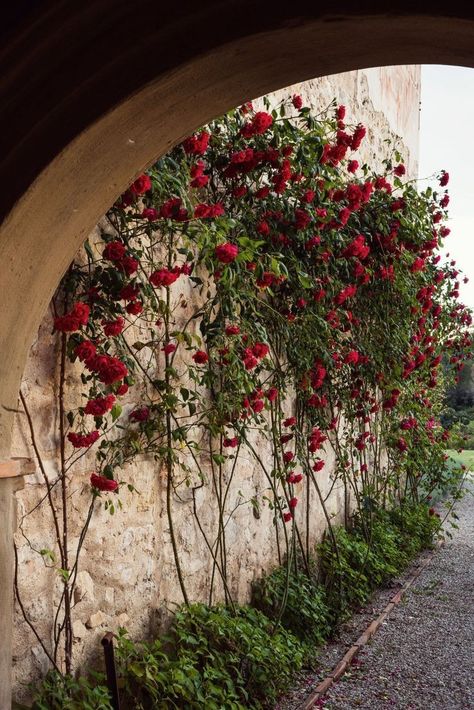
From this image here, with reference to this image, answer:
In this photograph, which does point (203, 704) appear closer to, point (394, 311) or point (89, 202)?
point (89, 202)

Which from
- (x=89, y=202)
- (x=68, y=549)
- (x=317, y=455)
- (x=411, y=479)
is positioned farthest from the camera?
(x=411, y=479)

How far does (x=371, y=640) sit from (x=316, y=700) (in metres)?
1.02

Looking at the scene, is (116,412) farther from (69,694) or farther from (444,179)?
(444,179)

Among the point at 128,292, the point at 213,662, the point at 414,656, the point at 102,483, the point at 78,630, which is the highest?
the point at 128,292

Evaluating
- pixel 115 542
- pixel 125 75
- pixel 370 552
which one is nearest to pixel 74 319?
pixel 115 542

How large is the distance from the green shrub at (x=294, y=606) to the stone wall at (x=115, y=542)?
83mm

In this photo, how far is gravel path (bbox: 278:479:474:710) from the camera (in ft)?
12.6

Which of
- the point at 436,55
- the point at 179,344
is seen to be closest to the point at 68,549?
the point at 179,344

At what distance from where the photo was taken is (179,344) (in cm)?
358

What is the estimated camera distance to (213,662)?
11.0 feet

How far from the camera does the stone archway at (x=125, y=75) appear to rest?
57.0 inches

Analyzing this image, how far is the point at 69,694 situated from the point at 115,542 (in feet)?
1.93

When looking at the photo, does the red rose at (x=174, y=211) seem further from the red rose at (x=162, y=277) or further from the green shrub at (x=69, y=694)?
the green shrub at (x=69, y=694)

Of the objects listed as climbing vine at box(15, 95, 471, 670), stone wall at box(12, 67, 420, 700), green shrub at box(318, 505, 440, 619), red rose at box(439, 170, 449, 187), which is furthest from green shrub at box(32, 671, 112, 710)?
red rose at box(439, 170, 449, 187)
